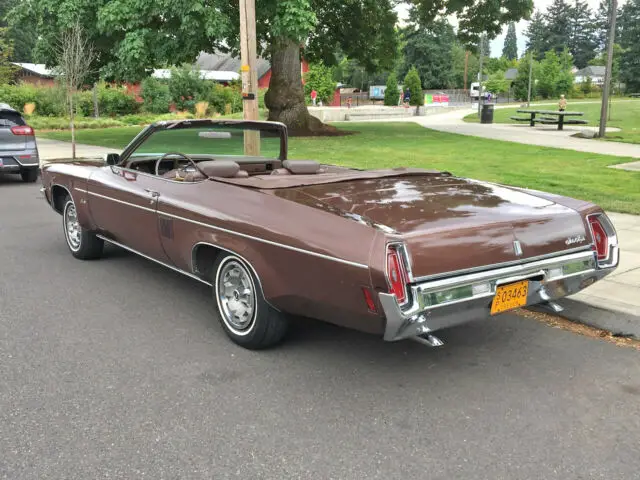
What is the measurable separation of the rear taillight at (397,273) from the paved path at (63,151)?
46.8 ft

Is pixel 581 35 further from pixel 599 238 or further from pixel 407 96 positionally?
pixel 599 238

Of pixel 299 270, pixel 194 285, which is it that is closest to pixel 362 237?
pixel 299 270

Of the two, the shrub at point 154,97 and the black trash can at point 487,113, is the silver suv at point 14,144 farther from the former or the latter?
the shrub at point 154,97

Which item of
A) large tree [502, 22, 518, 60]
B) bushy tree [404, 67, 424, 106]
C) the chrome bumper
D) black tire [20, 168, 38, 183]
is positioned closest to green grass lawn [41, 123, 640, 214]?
the chrome bumper

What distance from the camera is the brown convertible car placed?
3326 millimetres

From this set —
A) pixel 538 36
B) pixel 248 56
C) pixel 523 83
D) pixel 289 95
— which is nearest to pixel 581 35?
pixel 538 36

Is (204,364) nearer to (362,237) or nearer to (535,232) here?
(362,237)

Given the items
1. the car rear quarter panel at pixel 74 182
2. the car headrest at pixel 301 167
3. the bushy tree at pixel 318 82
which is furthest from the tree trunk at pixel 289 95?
the bushy tree at pixel 318 82

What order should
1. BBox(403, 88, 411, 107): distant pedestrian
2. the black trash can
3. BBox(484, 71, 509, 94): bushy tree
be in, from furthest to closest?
BBox(484, 71, 509, 94): bushy tree < BBox(403, 88, 411, 107): distant pedestrian < the black trash can

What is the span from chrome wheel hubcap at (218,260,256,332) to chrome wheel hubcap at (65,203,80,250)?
9.04 feet

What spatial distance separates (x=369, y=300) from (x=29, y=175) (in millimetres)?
11930

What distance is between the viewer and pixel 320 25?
26.8 meters

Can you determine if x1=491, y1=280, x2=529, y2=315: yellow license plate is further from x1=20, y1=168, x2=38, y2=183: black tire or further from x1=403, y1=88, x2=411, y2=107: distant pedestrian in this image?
x1=403, y1=88, x2=411, y2=107: distant pedestrian

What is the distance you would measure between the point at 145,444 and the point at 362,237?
4.72 ft
